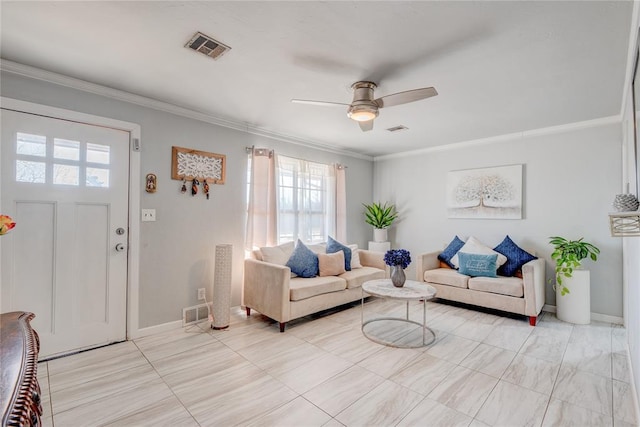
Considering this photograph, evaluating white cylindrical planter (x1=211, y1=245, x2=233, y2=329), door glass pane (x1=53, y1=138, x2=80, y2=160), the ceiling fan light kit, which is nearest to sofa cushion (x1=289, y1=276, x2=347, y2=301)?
white cylindrical planter (x1=211, y1=245, x2=233, y2=329)

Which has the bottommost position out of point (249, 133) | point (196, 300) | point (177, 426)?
point (177, 426)

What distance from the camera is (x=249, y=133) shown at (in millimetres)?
3789

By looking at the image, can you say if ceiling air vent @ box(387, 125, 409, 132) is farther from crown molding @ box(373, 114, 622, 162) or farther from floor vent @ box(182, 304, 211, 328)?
floor vent @ box(182, 304, 211, 328)

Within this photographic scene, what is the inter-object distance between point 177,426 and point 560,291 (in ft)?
13.1

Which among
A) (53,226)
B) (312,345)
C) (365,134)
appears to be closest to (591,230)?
(365,134)

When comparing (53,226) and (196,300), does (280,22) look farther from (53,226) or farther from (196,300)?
(196,300)

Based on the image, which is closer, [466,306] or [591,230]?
[591,230]

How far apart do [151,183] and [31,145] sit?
2.96ft

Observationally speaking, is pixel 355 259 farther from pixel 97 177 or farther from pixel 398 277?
pixel 97 177

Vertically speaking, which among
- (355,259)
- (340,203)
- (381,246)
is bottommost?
(355,259)

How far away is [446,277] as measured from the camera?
384 cm

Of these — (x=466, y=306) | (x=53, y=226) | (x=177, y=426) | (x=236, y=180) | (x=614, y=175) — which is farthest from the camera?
(x=466, y=306)

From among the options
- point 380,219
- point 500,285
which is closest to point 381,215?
point 380,219

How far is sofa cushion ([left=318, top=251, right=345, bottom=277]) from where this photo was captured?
3.72 meters
